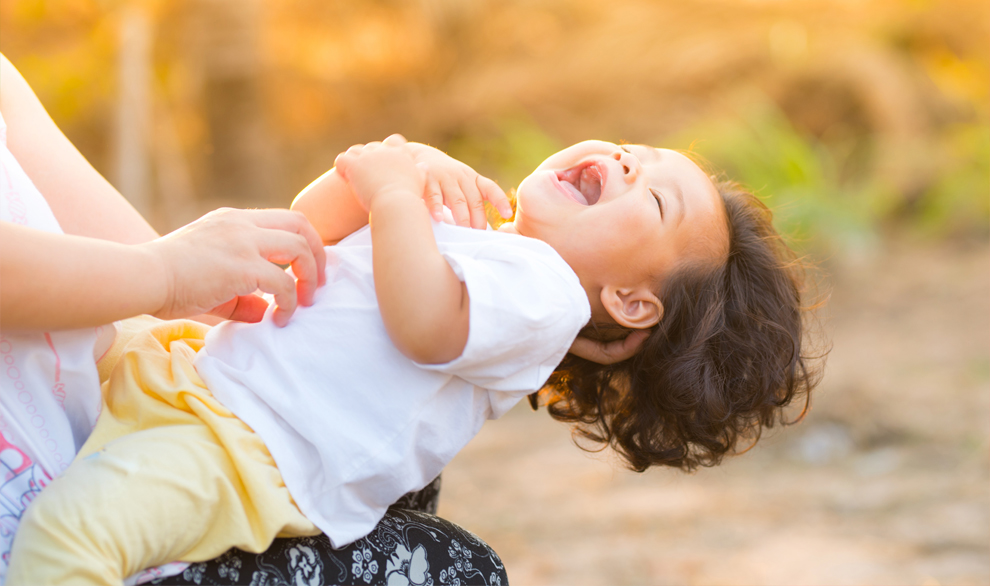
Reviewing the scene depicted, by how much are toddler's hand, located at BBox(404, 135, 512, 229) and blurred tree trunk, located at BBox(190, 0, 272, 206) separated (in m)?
4.59

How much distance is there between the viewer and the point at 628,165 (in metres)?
1.51

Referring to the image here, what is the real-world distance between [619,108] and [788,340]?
5.62 m

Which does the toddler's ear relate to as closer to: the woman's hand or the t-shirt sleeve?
the t-shirt sleeve

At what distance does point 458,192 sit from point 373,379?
374mm

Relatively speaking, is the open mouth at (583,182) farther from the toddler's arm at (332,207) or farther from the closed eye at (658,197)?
the toddler's arm at (332,207)

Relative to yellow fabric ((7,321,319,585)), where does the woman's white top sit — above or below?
above

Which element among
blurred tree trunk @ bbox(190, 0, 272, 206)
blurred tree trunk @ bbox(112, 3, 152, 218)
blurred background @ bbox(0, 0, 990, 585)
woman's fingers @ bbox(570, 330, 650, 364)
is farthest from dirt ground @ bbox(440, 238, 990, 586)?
blurred tree trunk @ bbox(190, 0, 272, 206)

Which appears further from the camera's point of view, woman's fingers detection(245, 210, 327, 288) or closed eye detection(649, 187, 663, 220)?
closed eye detection(649, 187, 663, 220)

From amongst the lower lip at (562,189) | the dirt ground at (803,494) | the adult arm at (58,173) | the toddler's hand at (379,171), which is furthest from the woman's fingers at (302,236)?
the dirt ground at (803,494)

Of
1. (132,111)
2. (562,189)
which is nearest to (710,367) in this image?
(562,189)

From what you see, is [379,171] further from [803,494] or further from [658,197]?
[803,494]

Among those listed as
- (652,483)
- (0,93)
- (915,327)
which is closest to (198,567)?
(0,93)

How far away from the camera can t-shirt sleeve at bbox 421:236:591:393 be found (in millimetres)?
1168

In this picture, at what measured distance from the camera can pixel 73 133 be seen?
6742 millimetres
